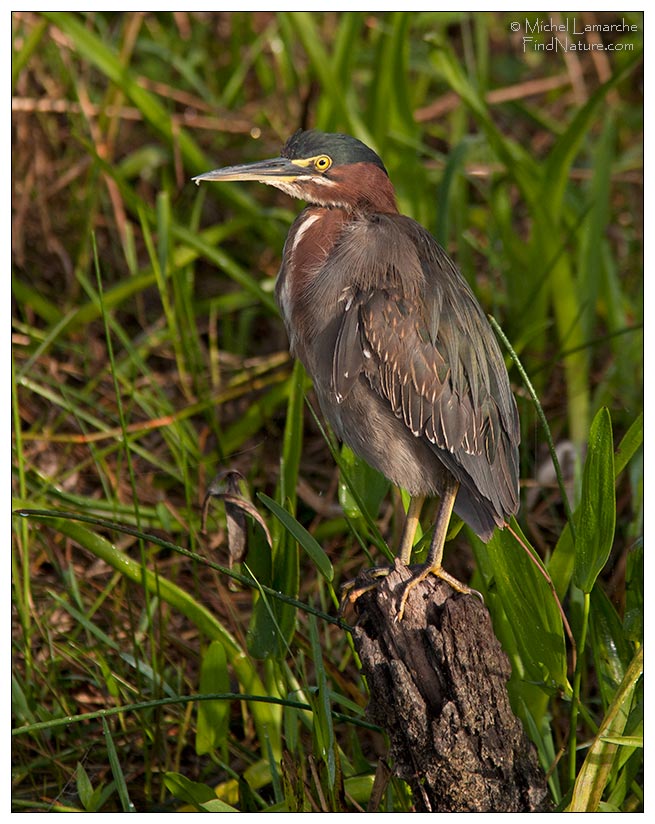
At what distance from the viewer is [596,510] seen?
2143mm

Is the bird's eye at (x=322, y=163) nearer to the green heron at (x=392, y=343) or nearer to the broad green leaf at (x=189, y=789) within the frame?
the green heron at (x=392, y=343)

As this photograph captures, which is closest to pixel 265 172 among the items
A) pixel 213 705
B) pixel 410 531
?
pixel 410 531

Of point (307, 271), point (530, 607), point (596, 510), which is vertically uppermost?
point (307, 271)

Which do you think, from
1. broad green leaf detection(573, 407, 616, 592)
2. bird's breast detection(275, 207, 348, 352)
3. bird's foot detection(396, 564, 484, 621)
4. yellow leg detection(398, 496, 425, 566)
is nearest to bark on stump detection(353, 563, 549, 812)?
bird's foot detection(396, 564, 484, 621)

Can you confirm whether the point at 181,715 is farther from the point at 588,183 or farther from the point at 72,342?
the point at 588,183

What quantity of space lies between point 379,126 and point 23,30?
1.61m

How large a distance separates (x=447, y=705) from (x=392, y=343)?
2.69 ft

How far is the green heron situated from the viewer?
2434 mm

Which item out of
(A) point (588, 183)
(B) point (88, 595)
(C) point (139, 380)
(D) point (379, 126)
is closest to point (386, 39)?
(D) point (379, 126)

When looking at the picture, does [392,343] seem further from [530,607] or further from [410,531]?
[530,607]

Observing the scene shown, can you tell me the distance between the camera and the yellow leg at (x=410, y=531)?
260cm

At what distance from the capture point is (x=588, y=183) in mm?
4844

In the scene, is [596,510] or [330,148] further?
[330,148]

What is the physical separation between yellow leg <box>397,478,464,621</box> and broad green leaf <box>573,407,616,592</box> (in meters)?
0.32
